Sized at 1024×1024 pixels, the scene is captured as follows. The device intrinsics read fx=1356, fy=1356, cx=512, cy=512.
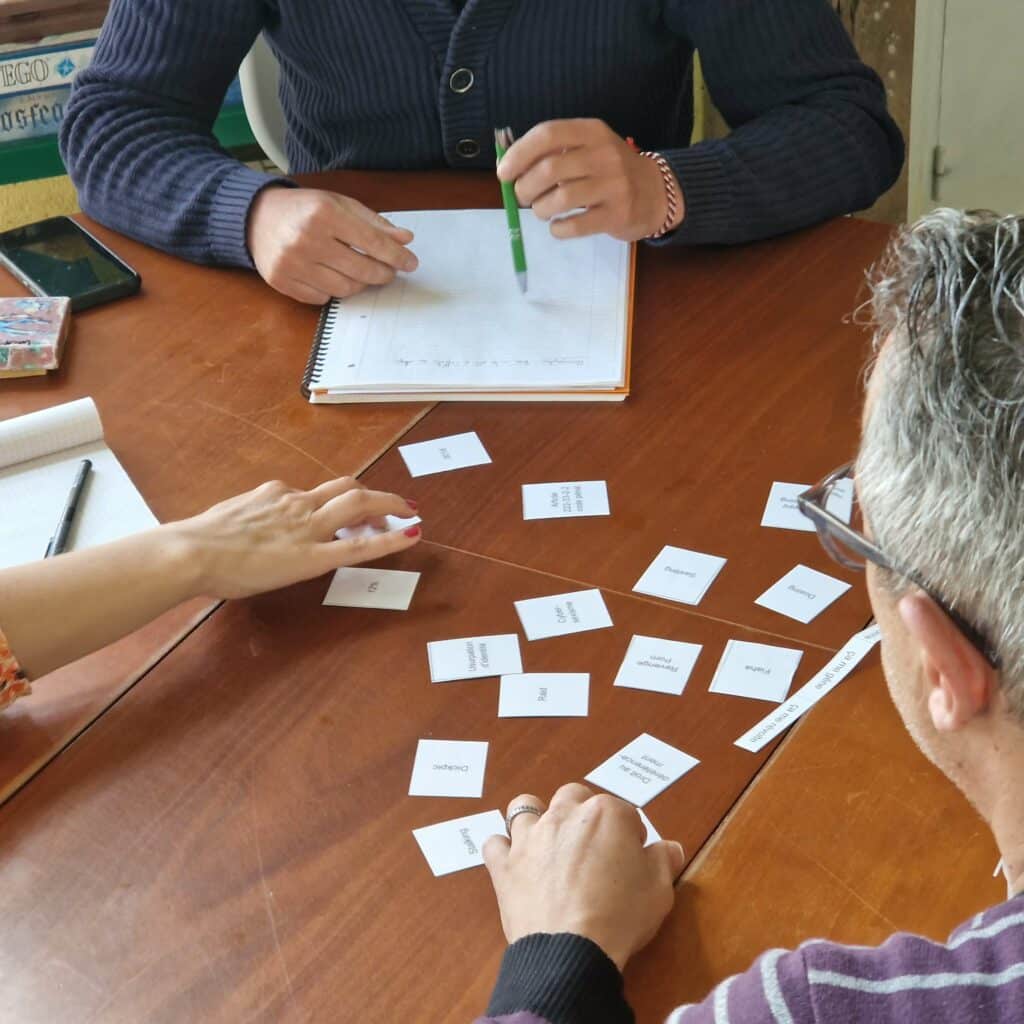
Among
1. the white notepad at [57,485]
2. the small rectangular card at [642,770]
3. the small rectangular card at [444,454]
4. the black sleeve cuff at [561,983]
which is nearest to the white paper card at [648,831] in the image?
the small rectangular card at [642,770]

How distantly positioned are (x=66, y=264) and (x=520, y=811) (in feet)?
3.60

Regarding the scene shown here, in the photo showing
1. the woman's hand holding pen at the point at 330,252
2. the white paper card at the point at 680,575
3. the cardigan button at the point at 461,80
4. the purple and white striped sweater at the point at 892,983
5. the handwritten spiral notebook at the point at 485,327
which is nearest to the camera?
the purple and white striped sweater at the point at 892,983

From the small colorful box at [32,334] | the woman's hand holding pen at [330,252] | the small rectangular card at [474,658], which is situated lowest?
the small rectangular card at [474,658]

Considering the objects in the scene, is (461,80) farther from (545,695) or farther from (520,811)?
(520,811)

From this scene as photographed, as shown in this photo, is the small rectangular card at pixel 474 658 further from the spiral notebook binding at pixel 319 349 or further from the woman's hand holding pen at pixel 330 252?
the woman's hand holding pen at pixel 330 252

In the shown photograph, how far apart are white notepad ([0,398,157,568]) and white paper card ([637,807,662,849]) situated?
1.94 feet

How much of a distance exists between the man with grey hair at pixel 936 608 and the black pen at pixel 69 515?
2.11 ft

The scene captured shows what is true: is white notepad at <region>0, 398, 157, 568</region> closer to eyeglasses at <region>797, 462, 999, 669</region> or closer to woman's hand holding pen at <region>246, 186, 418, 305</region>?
woman's hand holding pen at <region>246, 186, 418, 305</region>

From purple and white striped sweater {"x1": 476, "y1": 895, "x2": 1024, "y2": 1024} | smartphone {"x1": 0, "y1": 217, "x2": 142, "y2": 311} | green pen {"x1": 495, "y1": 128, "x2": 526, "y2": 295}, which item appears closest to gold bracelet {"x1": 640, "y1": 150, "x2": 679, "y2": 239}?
green pen {"x1": 495, "y1": 128, "x2": 526, "y2": 295}

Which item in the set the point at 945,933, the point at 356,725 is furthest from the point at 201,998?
the point at 945,933

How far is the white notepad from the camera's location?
1335 mm

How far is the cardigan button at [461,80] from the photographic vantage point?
1.86 metres

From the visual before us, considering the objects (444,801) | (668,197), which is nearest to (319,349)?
(668,197)

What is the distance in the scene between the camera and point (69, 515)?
1350 millimetres
